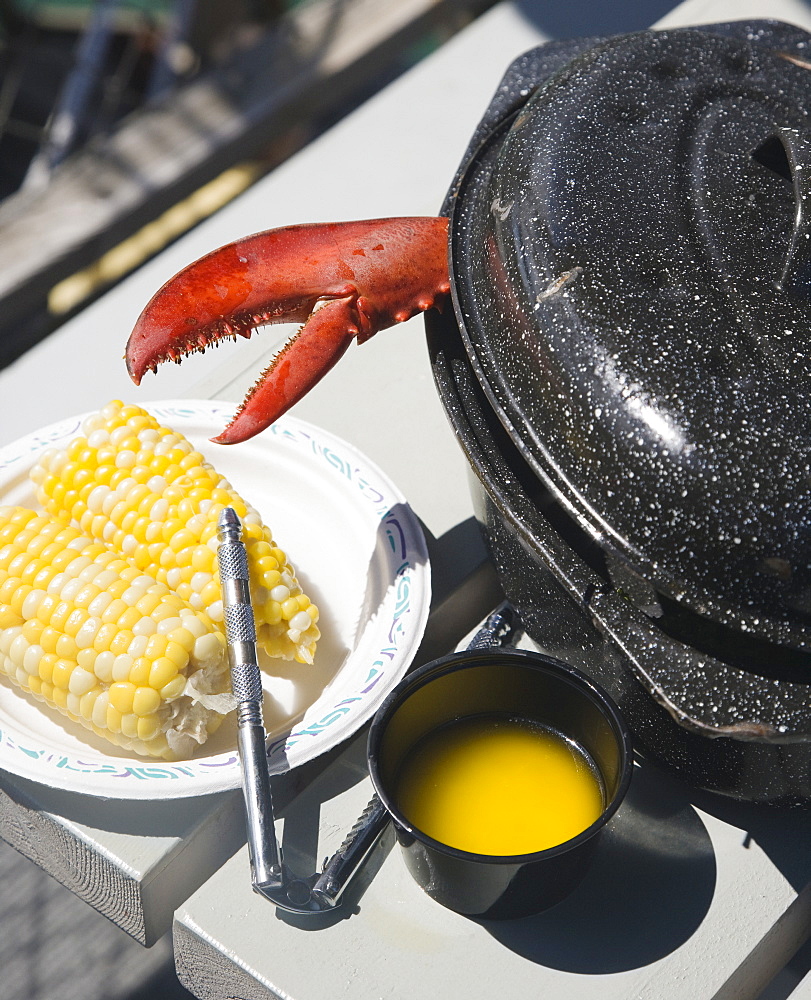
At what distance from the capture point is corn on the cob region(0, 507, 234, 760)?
0.63 meters

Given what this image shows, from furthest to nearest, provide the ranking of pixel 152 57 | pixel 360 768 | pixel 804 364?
pixel 152 57 → pixel 360 768 → pixel 804 364

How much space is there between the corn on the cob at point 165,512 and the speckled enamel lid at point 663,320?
0.72ft

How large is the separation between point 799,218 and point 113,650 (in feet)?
1.61

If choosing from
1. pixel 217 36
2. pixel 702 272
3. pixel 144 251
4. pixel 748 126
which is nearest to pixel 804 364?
pixel 702 272

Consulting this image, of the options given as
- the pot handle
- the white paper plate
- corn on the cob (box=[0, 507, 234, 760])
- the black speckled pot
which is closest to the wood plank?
the white paper plate

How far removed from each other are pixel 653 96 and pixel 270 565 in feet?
1.33

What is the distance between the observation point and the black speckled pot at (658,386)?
506 millimetres

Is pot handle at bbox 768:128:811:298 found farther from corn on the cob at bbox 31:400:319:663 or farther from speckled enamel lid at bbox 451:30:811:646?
corn on the cob at bbox 31:400:319:663

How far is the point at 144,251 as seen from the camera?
165cm

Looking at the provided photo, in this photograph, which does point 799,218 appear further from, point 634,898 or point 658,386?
point 634,898

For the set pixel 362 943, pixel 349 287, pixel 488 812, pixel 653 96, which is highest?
pixel 653 96

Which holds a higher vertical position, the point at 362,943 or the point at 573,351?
the point at 573,351

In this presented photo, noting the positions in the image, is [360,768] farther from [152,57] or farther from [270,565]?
[152,57]

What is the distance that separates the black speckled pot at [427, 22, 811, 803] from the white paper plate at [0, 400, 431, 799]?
11 centimetres
